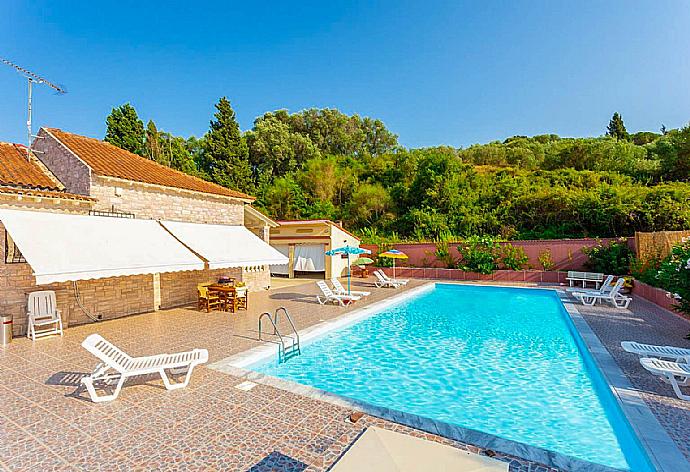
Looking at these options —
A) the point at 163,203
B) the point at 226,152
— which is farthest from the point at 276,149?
the point at 163,203

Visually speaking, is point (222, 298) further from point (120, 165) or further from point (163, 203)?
point (120, 165)

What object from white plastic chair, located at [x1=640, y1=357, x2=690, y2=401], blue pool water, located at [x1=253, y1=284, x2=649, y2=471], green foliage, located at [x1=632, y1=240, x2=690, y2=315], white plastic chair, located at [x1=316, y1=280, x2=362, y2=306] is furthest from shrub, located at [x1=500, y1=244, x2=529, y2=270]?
white plastic chair, located at [x1=640, y1=357, x2=690, y2=401]

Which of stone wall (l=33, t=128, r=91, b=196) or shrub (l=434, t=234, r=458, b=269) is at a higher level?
stone wall (l=33, t=128, r=91, b=196)

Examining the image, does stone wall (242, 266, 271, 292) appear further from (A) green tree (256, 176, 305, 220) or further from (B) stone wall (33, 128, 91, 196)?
(A) green tree (256, 176, 305, 220)

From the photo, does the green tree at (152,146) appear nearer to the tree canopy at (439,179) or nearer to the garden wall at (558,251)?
the tree canopy at (439,179)

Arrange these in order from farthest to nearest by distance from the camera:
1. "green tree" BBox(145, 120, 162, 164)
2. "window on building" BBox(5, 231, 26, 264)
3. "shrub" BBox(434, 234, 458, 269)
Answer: "green tree" BBox(145, 120, 162, 164) < "shrub" BBox(434, 234, 458, 269) < "window on building" BBox(5, 231, 26, 264)

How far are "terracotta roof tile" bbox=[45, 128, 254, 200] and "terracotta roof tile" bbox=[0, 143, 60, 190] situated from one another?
1.68 m

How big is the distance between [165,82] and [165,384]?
34.9 meters

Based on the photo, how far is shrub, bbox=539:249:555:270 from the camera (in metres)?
29.1

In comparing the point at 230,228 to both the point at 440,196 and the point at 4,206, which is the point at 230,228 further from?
the point at 440,196

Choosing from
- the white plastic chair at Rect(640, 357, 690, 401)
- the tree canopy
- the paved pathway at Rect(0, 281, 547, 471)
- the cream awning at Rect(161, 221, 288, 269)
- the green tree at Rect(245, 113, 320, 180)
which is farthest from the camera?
the green tree at Rect(245, 113, 320, 180)

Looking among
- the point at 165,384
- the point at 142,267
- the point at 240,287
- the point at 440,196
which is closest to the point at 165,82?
the point at 240,287

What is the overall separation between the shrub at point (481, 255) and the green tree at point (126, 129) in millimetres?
41869

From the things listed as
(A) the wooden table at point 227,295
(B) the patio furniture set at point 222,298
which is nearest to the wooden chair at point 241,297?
(B) the patio furniture set at point 222,298
